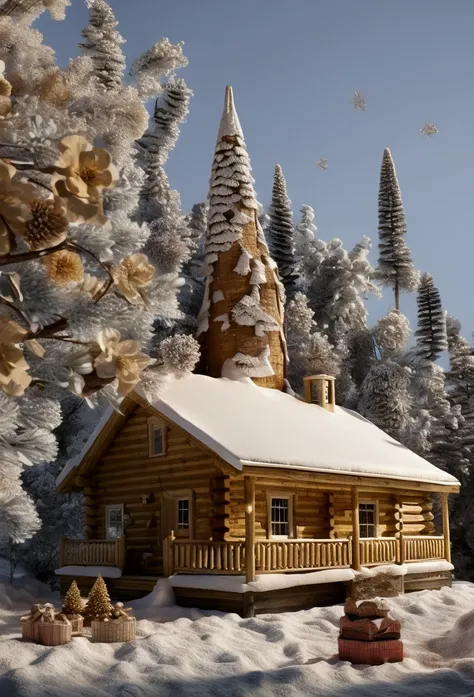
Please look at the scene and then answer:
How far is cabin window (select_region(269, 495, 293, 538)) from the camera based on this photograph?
18.2 metres

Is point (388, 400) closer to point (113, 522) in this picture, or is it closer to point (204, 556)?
point (113, 522)

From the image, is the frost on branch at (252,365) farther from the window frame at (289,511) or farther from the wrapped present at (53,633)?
the wrapped present at (53,633)

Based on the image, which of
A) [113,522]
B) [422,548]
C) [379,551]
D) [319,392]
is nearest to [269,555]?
[379,551]

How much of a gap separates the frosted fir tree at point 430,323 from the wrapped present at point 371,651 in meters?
27.4

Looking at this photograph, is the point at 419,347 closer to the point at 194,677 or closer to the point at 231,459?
the point at 231,459

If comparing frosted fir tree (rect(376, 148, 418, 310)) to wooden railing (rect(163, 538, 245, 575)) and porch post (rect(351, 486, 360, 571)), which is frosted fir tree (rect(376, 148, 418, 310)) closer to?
porch post (rect(351, 486, 360, 571))

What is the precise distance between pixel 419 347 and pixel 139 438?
21945 mm

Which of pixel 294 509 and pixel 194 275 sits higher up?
pixel 194 275

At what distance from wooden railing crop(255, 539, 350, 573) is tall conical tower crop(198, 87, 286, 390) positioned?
740 cm

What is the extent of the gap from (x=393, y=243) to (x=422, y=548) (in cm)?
2745

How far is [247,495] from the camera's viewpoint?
15.9m

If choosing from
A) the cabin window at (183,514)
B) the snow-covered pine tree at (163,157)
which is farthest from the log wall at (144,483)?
the snow-covered pine tree at (163,157)

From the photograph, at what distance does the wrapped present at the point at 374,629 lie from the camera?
11117 mm

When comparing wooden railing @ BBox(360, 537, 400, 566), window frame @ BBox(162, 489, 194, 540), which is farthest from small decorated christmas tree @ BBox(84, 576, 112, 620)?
wooden railing @ BBox(360, 537, 400, 566)
